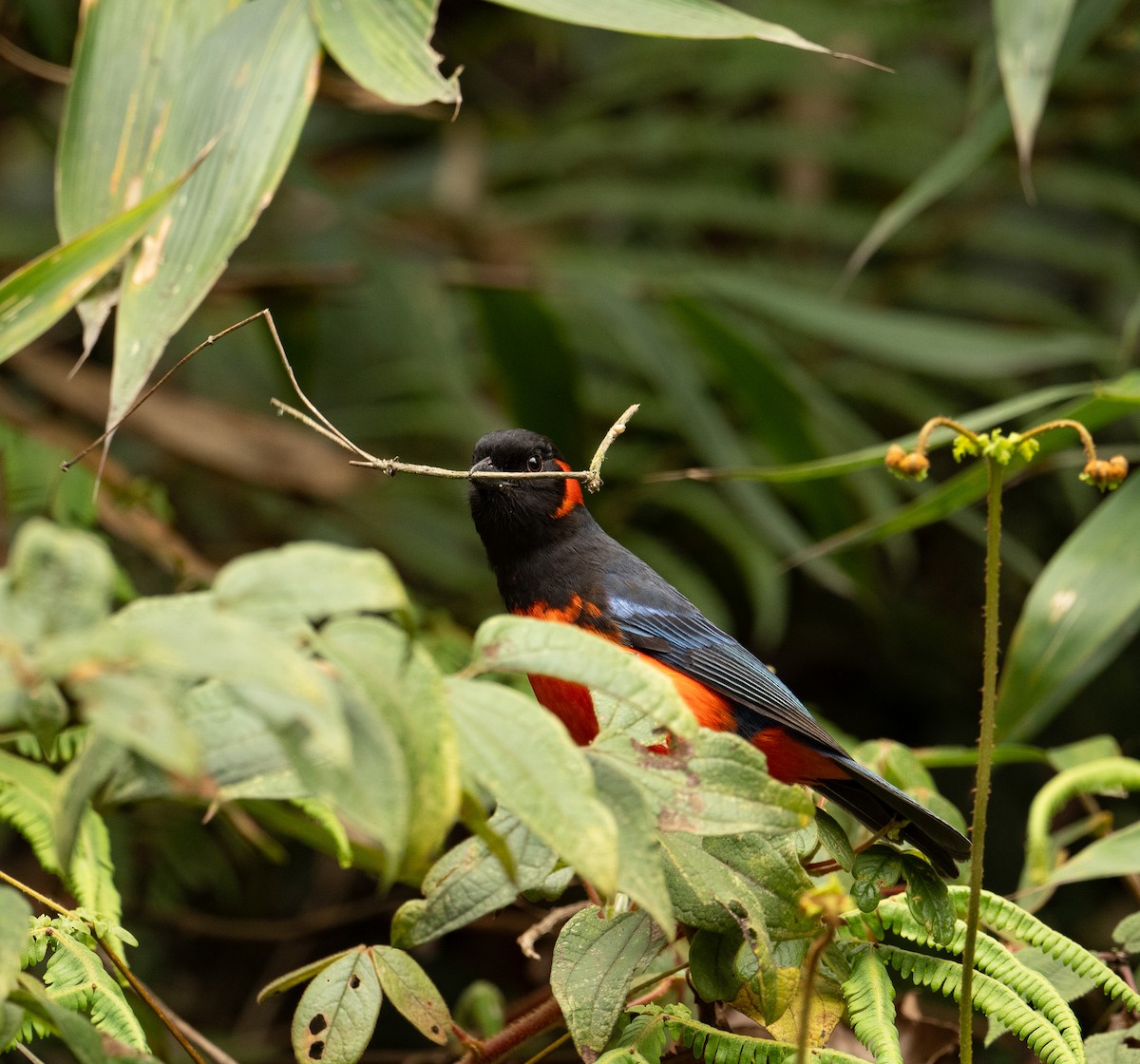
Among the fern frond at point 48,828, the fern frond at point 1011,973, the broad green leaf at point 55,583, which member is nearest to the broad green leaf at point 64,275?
the broad green leaf at point 55,583

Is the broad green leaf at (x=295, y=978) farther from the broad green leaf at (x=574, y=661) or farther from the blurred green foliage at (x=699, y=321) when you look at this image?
the blurred green foliage at (x=699, y=321)

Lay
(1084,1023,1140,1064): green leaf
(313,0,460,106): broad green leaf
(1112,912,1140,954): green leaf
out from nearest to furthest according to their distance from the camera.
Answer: (1084,1023,1140,1064): green leaf, (1112,912,1140,954): green leaf, (313,0,460,106): broad green leaf

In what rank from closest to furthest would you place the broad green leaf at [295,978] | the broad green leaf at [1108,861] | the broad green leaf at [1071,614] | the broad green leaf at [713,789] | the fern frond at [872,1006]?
1. the broad green leaf at [713,789]
2. the fern frond at [872,1006]
3. the broad green leaf at [295,978]
4. the broad green leaf at [1108,861]
5. the broad green leaf at [1071,614]

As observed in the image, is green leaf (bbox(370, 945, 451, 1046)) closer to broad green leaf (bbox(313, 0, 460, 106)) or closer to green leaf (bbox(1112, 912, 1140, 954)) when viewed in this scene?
green leaf (bbox(1112, 912, 1140, 954))

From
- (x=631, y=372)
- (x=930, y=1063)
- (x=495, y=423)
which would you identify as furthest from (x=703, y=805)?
(x=631, y=372)

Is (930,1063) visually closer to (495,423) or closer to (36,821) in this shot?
(36,821)

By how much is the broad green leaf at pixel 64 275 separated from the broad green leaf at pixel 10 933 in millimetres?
758

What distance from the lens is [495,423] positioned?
5.48 meters

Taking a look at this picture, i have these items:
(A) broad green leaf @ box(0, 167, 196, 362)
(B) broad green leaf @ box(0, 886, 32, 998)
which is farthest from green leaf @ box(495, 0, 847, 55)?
(B) broad green leaf @ box(0, 886, 32, 998)

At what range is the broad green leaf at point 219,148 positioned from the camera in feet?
7.21

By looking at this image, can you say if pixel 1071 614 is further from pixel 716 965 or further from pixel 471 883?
pixel 471 883

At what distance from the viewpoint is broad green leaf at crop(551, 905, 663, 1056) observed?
1.53 metres

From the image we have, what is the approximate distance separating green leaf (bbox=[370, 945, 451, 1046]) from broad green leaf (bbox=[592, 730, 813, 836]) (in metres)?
0.51

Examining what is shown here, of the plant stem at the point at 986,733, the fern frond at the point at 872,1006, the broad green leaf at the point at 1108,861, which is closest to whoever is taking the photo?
the plant stem at the point at 986,733
